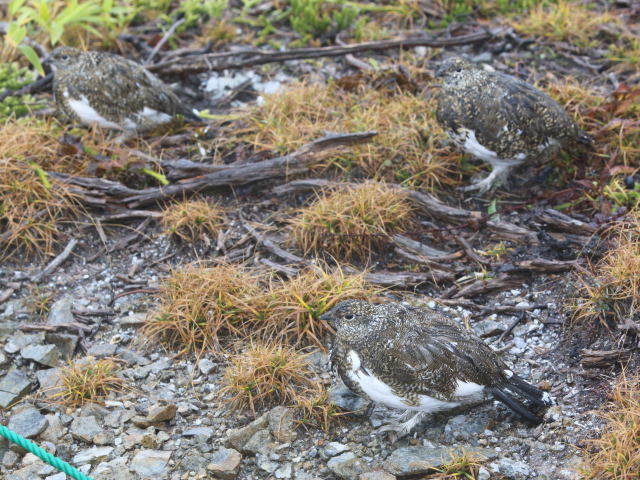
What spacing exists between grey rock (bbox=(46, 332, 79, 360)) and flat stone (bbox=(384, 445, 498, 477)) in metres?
2.21

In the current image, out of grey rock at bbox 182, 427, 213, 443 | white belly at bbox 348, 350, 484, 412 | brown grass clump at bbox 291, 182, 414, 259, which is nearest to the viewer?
white belly at bbox 348, 350, 484, 412

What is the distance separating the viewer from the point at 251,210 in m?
6.09

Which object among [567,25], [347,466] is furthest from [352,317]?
[567,25]

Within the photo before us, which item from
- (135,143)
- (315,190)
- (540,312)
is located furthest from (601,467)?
(135,143)

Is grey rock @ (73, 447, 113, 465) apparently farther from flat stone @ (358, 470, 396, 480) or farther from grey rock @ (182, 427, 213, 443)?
flat stone @ (358, 470, 396, 480)

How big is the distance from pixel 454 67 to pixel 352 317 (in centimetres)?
258

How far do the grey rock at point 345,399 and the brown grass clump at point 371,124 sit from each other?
2032mm

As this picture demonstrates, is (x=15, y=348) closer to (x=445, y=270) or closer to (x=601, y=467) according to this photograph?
(x=445, y=270)

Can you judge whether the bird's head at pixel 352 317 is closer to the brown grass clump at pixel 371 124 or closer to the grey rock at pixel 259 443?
the grey rock at pixel 259 443

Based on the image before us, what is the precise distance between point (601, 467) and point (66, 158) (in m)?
4.67

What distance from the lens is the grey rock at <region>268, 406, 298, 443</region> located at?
13.9 ft

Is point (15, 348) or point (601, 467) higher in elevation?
point (601, 467)

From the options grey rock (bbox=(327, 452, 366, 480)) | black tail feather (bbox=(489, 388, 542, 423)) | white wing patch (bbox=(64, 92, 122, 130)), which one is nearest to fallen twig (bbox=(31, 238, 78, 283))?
white wing patch (bbox=(64, 92, 122, 130))

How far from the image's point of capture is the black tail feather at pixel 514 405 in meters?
4.04
